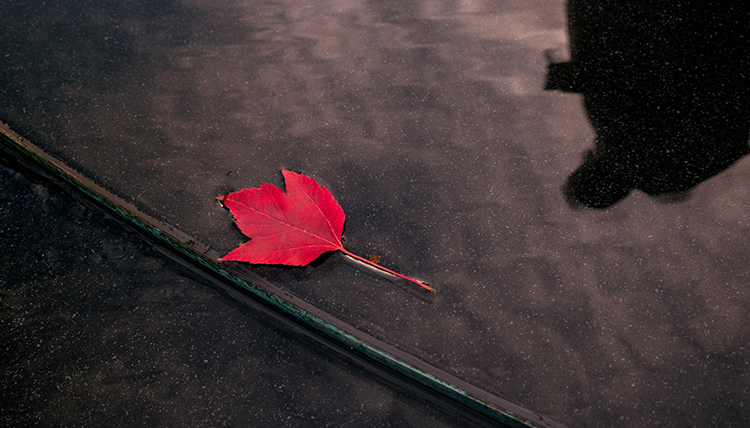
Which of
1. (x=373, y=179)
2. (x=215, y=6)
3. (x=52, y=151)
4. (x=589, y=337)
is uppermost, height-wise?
(x=215, y=6)

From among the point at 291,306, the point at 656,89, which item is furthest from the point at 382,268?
the point at 656,89

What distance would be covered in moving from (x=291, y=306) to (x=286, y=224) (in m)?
0.17

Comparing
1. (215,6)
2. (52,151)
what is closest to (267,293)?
(52,151)

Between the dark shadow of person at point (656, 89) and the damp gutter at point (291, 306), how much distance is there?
1.65 ft

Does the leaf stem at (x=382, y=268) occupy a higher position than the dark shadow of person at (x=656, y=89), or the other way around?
the dark shadow of person at (x=656, y=89)

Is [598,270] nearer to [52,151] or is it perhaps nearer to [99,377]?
[99,377]

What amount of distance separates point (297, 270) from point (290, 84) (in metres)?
0.55

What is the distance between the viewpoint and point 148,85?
3.74 feet

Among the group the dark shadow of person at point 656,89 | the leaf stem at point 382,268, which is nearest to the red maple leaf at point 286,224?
the leaf stem at point 382,268

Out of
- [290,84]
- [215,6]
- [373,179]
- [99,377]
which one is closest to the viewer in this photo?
[99,377]

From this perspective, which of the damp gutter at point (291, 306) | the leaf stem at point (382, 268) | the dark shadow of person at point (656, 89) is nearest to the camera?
the damp gutter at point (291, 306)

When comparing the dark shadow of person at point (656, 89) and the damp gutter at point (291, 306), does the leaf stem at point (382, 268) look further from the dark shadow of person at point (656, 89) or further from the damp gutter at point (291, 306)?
the dark shadow of person at point (656, 89)

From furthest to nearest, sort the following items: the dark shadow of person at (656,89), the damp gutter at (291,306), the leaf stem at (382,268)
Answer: the dark shadow of person at (656,89)
the leaf stem at (382,268)
the damp gutter at (291,306)

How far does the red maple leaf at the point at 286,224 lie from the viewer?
864 millimetres
